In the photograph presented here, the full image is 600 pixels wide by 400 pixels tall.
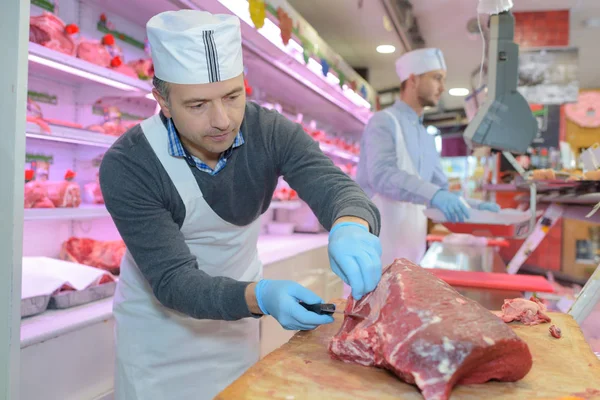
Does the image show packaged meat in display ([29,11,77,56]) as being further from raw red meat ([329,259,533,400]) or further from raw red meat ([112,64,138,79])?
raw red meat ([329,259,533,400])

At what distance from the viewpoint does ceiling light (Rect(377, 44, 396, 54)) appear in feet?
24.5

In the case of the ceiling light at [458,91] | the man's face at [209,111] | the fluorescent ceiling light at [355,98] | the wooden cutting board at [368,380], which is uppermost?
the ceiling light at [458,91]

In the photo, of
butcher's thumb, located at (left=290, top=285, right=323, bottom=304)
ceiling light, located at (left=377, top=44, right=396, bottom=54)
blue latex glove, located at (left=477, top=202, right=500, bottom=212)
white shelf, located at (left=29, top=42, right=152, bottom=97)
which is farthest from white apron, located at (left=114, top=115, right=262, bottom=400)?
ceiling light, located at (left=377, top=44, right=396, bottom=54)

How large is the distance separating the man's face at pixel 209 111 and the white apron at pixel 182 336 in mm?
227

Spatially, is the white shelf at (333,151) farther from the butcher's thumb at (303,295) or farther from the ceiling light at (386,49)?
the butcher's thumb at (303,295)

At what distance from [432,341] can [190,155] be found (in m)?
1.01

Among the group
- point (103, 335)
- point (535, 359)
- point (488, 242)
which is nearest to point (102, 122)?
point (103, 335)

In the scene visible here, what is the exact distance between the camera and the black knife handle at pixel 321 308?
125 cm

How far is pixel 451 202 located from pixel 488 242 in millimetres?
1583

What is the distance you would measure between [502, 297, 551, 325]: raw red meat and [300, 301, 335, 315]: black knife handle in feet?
2.02

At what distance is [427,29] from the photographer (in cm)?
706

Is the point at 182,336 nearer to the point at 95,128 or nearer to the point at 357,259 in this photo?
the point at 357,259

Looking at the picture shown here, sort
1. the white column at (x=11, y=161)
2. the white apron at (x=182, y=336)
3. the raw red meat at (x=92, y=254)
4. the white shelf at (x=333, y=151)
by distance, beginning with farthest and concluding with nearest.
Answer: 1. the white shelf at (x=333, y=151)
2. the raw red meat at (x=92, y=254)
3. the white apron at (x=182, y=336)
4. the white column at (x=11, y=161)

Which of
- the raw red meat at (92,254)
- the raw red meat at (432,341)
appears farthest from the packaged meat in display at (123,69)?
the raw red meat at (432,341)
